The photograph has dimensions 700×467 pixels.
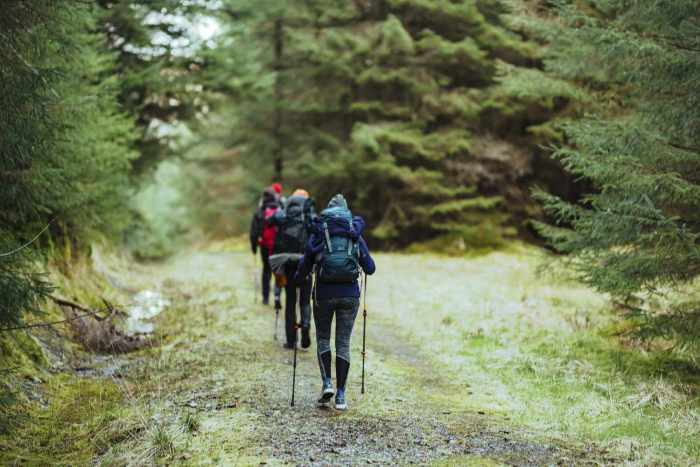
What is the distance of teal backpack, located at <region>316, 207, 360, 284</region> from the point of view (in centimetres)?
662

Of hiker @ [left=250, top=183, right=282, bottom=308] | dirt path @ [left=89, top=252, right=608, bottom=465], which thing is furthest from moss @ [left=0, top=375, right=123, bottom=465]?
hiker @ [left=250, top=183, right=282, bottom=308]

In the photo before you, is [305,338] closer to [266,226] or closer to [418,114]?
[266,226]

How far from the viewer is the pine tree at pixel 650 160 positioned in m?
7.50

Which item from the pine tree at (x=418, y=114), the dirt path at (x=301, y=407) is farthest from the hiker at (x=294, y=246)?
the pine tree at (x=418, y=114)

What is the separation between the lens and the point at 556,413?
6754 millimetres

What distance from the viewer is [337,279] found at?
21.8ft

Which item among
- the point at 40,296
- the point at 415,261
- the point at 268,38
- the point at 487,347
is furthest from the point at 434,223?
the point at 40,296

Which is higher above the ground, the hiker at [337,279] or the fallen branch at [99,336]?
the hiker at [337,279]

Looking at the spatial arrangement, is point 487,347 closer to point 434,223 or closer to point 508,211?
point 434,223

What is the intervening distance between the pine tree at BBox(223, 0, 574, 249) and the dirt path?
11604 mm

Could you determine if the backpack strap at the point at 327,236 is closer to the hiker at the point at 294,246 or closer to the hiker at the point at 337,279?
the hiker at the point at 337,279

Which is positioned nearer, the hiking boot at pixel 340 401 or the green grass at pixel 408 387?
the green grass at pixel 408 387

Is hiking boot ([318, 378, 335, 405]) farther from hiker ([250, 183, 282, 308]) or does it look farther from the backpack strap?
hiker ([250, 183, 282, 308])

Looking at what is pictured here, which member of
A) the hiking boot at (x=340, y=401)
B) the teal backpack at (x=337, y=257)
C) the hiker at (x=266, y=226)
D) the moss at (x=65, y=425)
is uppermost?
the teal backpack at (x=337, y=257)
